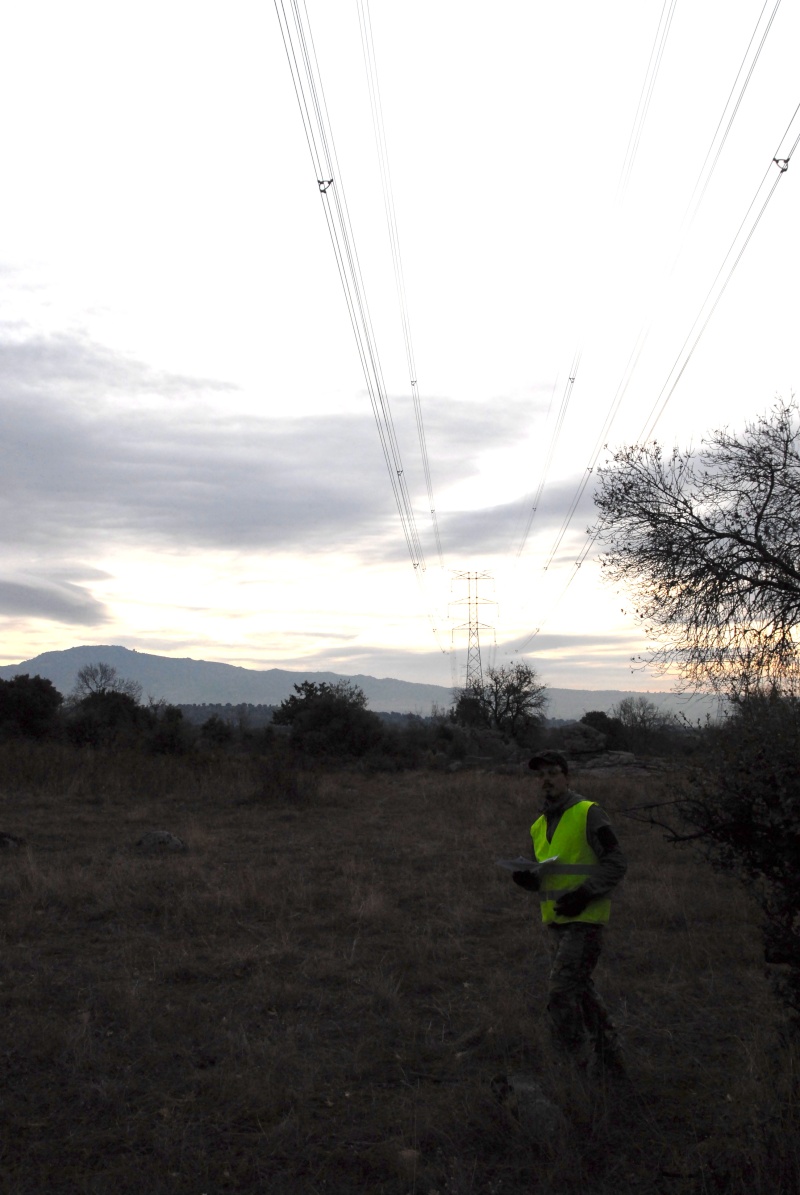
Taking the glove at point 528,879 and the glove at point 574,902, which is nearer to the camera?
the glove at point 574,902

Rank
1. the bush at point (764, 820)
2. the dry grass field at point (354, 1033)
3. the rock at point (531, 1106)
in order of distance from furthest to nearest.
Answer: the bush at point (764, 820), the rock at point (531, 1106), the dry grass field at point (354, 1033)

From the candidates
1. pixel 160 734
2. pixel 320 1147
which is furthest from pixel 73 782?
pixel 320 1147

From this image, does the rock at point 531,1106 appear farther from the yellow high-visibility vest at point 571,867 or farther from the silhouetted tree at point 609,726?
the silhouetted tree at point 609,726

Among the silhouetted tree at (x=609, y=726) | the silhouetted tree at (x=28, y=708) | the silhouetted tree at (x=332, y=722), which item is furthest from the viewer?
the silhouetted tree at (x=609, y=726)

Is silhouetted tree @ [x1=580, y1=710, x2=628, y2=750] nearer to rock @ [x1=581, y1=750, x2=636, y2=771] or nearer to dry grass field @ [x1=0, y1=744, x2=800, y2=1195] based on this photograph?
rock @ [x1=581, y1=750, x2=636, y2=771]

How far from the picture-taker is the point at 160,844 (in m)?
13.4

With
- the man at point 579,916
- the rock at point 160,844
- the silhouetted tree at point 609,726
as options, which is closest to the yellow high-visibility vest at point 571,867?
the man at point 579,916

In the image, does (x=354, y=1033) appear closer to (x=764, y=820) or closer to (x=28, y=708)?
(x=764, y=820)

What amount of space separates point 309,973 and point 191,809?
1208 centimetres

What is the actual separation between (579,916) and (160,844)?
9.68 metres

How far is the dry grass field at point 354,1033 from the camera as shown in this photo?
4.30 m

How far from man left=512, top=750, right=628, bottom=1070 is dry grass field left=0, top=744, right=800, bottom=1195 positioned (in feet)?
0.85

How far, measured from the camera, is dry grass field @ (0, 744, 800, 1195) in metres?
4.30

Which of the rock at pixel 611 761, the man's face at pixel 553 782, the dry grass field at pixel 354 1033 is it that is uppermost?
the man's face at pixel 553 782
